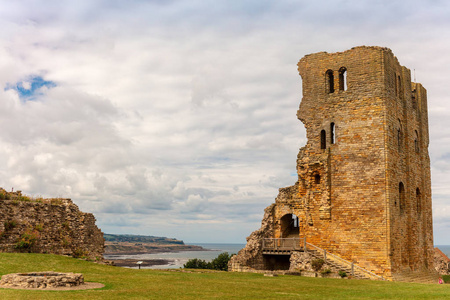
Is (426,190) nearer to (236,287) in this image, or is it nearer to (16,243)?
(236,287)

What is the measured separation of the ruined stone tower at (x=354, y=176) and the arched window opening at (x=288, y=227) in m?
0.07

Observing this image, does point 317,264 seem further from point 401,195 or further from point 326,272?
point 401,195

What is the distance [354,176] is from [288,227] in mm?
6640

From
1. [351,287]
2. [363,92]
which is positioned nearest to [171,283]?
[351,287]

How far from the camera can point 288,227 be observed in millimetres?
32719

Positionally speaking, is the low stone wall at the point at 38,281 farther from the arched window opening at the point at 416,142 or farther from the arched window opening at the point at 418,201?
the arched window opening at the point at 416,142

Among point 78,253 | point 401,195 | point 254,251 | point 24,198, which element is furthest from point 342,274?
point 24,198

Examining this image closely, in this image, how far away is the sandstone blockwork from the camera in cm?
2252

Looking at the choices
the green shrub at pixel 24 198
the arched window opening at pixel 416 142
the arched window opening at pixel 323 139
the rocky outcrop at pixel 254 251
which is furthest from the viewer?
the arched window opening at pixel 416 142

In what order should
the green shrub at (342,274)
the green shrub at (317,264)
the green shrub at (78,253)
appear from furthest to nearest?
the green shrub at (317,264), the green shrub at (342,274), the green shrub at (78,253)

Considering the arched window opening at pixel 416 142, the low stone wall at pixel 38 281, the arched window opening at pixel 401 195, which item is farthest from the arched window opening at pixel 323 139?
the low stone wall at pixel 38 281

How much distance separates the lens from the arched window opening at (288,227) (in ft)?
104

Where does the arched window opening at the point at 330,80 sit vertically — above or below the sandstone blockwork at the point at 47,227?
above

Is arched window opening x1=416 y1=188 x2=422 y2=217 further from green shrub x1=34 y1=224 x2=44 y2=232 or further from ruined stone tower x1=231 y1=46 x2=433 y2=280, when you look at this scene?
green shrub x1=34 y1=224 x2=44 y2=232
